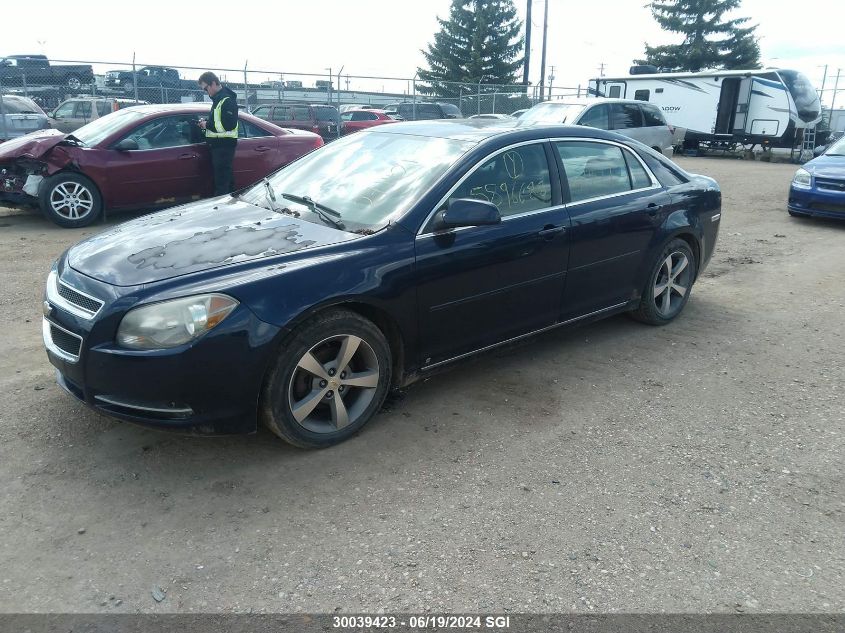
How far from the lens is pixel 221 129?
8828mm

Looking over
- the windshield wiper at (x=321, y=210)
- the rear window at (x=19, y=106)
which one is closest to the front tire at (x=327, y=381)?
the windshield wiper at (x=321, y=210)

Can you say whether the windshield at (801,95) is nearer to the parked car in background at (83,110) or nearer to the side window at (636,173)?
the parked car in background at (83,110)

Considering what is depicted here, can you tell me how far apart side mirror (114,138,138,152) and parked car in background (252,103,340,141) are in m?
9.80

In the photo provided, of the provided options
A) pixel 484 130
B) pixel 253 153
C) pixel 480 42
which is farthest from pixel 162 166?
pixel 480 42

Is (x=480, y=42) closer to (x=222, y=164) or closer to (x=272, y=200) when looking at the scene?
(x=222, y=164)

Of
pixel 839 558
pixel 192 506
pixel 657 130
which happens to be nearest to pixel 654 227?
pixel 839 558

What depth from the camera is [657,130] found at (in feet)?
47.9

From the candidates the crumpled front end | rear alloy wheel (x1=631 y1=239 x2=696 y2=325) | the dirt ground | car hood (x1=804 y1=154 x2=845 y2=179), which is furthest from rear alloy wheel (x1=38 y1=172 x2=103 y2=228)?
car hood (x1=804 y1=154 x2=845 y2=179)

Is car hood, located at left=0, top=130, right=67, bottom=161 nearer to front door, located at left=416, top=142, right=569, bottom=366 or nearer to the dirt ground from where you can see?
the dirt ground

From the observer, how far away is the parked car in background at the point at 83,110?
1595 cm

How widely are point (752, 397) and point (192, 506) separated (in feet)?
10.9

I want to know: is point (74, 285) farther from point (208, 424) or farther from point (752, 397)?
point (752, 397)

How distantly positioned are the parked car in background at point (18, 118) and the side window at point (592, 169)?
1317 cm

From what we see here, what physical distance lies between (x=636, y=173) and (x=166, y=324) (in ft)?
11.7
